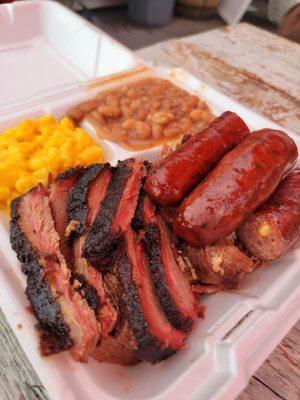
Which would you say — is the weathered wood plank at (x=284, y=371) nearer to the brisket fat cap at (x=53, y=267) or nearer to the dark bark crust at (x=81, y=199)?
the brisket fat cap at (x=53, y=267)

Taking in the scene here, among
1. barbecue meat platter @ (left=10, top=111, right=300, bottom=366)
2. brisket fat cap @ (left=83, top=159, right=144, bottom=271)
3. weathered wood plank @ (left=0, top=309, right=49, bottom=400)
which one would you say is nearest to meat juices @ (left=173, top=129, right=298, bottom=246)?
barbecue meat platter @ (left=10, top=111, right=300, bottom=366)

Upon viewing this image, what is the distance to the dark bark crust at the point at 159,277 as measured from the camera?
4.57 feet

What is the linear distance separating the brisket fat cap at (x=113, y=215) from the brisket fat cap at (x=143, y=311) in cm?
6

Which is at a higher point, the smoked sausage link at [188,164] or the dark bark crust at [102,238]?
the smoked sausage link at [188,164]

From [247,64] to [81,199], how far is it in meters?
2.73

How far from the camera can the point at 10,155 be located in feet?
6.70

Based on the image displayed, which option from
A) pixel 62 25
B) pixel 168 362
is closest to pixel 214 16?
pixel 62 25

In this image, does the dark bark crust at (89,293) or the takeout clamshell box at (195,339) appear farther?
the dark bark crust at (89,293)

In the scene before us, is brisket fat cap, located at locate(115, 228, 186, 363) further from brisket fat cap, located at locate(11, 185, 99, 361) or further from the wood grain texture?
the wood grain texture

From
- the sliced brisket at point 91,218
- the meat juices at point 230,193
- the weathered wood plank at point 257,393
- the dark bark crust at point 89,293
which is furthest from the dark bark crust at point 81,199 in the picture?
the weathered wood plank at point 257,393

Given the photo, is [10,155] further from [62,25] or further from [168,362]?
[62,25]

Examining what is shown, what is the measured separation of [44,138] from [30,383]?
1.32 metres

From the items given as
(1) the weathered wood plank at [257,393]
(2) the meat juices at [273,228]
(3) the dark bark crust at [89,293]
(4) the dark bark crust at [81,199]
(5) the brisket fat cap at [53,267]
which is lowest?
(1) the weathered wood plank at [257,393]

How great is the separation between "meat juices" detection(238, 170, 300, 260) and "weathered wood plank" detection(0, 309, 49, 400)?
99cm
